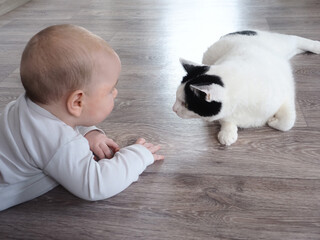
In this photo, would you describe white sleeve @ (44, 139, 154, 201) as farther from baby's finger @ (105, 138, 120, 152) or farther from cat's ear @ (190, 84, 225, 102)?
cat's ear @ (190, 84, 225, 102)

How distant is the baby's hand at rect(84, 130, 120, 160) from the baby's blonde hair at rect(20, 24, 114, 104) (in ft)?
0.94

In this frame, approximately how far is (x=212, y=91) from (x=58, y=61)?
44 cm

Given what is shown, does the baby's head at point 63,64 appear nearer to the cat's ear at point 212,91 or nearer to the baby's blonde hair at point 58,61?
the baby's blonde hair at point 58,61

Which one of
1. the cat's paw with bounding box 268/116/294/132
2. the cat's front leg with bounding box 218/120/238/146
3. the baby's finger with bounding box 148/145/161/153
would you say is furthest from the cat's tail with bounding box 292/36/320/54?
the baby's finger with bounding box 148/145/161/153

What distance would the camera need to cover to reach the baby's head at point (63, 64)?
710 mm

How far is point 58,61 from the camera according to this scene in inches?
27.9

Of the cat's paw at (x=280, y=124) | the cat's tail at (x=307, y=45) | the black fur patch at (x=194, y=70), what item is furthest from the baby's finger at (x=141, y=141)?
the cat's tail at (x=307, y=45)

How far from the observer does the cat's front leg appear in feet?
3.38

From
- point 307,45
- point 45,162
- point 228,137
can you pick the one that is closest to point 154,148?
point 228,137

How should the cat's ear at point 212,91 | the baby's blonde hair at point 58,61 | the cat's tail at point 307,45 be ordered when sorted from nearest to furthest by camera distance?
the baby's blonde hair at point 58,61 → the cat's ear at point 212,91 → the cat's tail at point 307,45

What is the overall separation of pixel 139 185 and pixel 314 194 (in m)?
0.50

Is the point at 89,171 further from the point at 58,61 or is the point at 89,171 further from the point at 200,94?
the point at 200,94

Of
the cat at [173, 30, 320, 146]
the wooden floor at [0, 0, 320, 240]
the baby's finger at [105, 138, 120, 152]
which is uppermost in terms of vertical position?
the cat at [173, 30, 320, 146]

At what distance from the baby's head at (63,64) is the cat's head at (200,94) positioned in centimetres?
29
